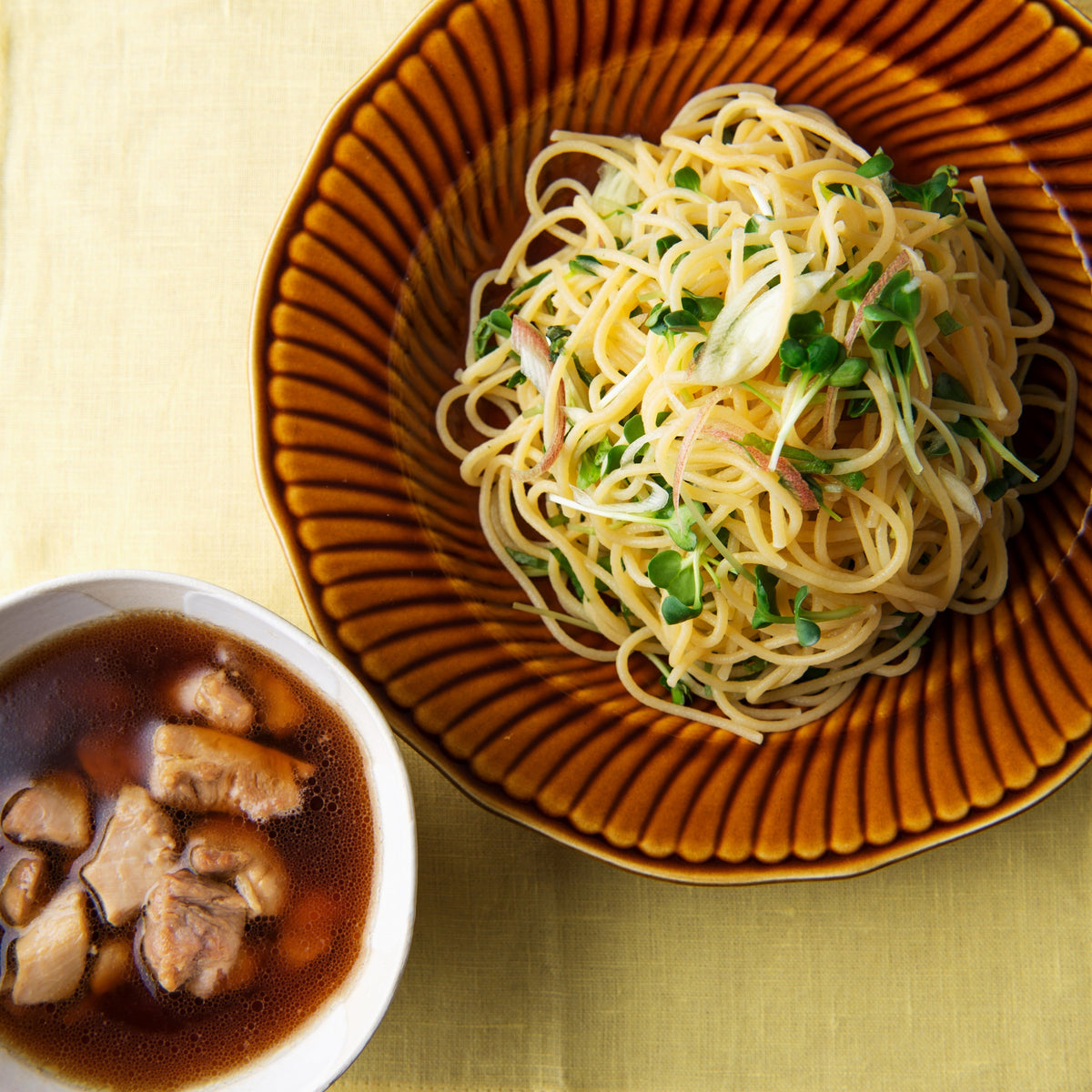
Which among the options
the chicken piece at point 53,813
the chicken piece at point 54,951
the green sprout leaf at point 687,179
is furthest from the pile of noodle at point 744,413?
the chicken piece at point 54,951

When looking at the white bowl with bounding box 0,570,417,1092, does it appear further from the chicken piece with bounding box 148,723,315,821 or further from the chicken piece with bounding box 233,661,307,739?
the chicken piece with bounding box 148,723,315,821

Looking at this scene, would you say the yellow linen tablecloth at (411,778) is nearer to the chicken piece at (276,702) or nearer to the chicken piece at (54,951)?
the chicken piece at (276,702)

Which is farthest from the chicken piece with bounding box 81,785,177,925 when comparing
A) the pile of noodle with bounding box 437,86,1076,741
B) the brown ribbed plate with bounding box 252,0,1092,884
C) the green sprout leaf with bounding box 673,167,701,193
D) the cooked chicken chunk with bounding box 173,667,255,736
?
the green sprout leaf with bounding box 673,167,701,193

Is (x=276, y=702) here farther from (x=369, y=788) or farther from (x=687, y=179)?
(x=687, y=179)

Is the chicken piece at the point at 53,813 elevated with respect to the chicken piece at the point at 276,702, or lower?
lower

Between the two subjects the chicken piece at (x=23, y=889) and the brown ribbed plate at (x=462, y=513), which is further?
the brown ribbed plate at (x=462, y=513)

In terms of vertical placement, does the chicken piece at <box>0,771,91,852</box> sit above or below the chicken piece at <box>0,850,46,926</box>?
above
